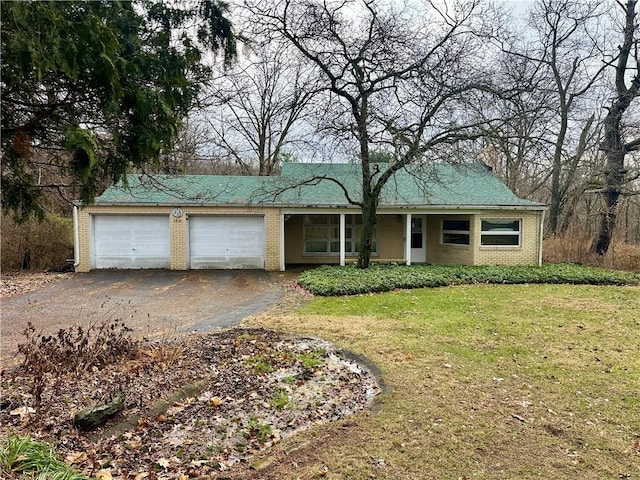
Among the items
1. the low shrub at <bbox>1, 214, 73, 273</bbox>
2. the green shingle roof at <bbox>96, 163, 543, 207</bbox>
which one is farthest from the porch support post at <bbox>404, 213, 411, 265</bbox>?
the low shrub at <bbox>1, 214, 73, 273</bbox>

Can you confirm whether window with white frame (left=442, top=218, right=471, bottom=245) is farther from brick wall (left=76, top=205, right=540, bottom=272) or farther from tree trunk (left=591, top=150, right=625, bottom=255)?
tree trunk (left=591, top=150, right=625, bottom=255)

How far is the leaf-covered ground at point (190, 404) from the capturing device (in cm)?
318

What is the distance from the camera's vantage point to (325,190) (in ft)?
56.0

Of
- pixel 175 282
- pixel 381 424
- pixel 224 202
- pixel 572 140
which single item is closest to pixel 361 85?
pixel 224 202

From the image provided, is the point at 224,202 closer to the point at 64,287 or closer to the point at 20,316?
the point at 64,287

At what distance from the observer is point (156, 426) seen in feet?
11.9

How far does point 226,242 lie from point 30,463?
528 inches

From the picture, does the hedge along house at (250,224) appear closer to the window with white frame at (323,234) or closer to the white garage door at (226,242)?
the white garage door at (226,242)

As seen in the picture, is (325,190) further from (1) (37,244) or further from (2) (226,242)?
(1) (37,244)

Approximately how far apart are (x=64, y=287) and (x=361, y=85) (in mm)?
10819

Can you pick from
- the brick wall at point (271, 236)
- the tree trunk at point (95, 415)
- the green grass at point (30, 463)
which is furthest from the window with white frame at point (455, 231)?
the green grass at point (30, 463)

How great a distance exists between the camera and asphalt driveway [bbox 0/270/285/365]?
7.63 metres

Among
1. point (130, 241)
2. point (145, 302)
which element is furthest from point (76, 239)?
point (145, 302)

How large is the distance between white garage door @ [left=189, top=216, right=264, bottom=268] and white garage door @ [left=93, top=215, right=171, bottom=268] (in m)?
1.11
